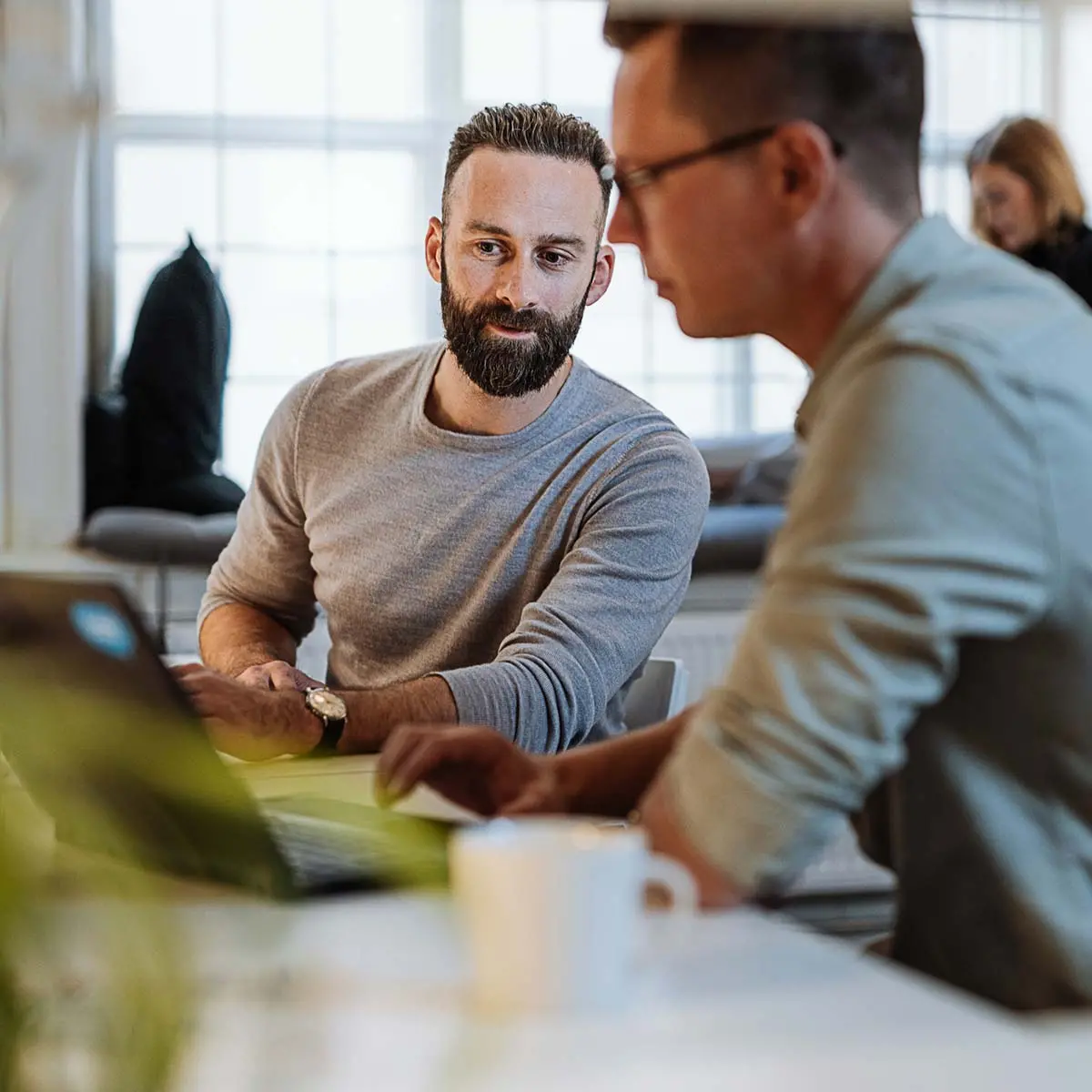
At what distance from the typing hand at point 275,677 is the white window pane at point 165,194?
8.47ft

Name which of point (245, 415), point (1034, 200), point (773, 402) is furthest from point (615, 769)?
point (773, 402)

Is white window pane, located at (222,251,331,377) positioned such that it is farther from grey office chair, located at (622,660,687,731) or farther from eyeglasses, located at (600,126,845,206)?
eyeglasses, located at (600,126,845,206)

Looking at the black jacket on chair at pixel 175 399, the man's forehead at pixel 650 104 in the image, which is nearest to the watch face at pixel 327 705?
the man's forehead at pixel 650 104

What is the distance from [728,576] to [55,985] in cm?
411

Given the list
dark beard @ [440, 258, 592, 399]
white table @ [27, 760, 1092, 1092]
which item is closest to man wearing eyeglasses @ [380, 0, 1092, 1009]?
white table @ [27, 760, 1092, 1092]

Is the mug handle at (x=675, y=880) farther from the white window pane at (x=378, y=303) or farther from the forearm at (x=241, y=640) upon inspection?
the white window pane at (x=378, y=303)

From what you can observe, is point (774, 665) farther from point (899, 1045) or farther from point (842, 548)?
point (899, 1045)

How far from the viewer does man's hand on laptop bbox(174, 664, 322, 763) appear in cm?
156

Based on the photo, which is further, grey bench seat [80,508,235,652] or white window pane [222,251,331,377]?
white window pane [222,251,331,377]

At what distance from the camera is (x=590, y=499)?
1.93 meters

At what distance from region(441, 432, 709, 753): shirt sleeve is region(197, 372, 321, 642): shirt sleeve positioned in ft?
1.32

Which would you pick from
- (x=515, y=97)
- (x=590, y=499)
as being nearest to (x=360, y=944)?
(x=590, y=499)

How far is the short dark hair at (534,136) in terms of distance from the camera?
2059 millimetres

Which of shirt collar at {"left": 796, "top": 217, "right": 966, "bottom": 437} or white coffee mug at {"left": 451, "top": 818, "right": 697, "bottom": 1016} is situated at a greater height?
shirt collar at {"left": 796, "top": 217, "right": 966, "bottom": 437}
